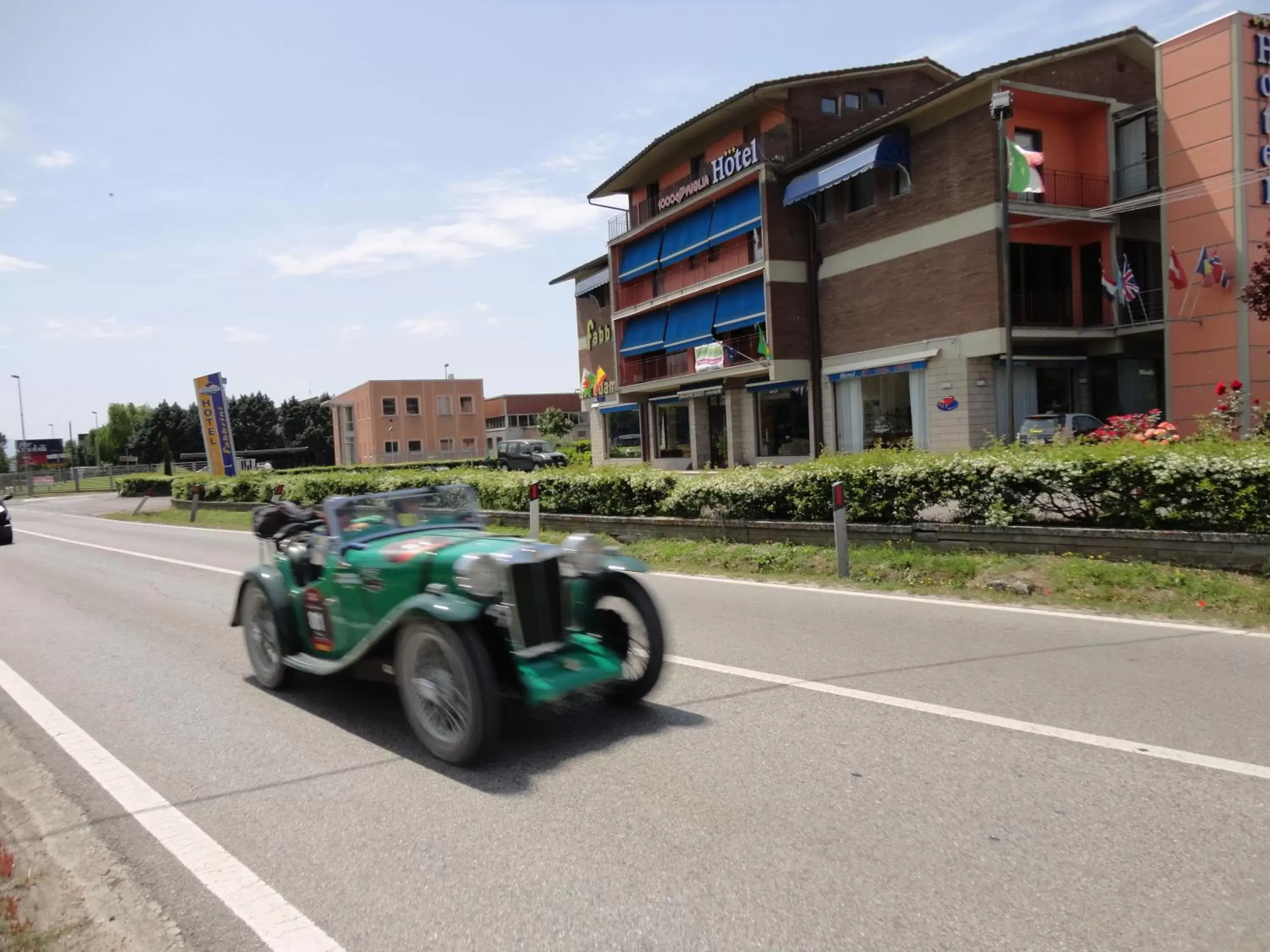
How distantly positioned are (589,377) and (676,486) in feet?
109

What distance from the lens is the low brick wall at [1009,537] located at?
804cm

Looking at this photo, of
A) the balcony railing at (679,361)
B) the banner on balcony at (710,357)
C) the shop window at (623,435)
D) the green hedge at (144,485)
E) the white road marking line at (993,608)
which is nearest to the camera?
the white road marking line at (993,608)

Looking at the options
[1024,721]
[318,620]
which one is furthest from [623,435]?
[1024,721]

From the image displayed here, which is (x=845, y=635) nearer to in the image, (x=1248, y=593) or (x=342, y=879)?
(x=1248, y=593)

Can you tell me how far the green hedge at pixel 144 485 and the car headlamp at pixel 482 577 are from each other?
50310mm

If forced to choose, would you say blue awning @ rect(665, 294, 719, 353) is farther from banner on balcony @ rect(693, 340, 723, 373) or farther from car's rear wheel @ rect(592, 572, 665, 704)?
car's rear wheel @ rect(592, 572, 665, 704)

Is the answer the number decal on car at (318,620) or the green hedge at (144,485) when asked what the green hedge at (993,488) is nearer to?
the number decal on car at (318,620)

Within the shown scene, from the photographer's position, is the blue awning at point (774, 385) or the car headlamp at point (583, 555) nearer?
the car headlamp at point (583, 555)

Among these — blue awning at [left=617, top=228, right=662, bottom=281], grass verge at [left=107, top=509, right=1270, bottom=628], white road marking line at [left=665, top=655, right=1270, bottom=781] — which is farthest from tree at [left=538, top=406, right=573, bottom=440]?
white road marking line at [left=665, top=655, right=1270, bottom=781]

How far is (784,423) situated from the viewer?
107 ft

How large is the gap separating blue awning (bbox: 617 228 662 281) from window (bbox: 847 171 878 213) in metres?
10.7

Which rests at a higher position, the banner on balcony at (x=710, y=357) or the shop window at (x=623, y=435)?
the banner on balcony at (x=710, y=357)

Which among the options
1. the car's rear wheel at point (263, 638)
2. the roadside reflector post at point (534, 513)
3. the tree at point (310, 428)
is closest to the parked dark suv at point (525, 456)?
the roadside reflector post at point (534, 513)

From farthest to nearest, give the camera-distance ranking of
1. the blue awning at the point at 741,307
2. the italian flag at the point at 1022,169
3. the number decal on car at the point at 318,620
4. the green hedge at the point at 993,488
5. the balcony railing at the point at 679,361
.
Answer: the balcony railing at the point at 679,361 → the blue awning at the point at 741,307 → the italian flag at the point at 1022,169 → the green hedge at the point at 993,488 → the number decal on car at the point at 318,620
